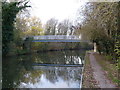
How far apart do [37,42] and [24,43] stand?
371 cm

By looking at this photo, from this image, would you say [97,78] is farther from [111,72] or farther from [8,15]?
[8,15]

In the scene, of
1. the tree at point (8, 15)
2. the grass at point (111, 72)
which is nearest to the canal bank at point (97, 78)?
the grass at point (111, 72)

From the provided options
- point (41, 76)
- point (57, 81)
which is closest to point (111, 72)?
point (57, 81)

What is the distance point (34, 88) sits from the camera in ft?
16.6

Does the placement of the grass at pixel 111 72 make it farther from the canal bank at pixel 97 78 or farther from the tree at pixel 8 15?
the tree at pixel 8 15

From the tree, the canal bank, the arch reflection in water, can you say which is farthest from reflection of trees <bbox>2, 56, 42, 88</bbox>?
the tree

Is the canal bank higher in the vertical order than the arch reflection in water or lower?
higher

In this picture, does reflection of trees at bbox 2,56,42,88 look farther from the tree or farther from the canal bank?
the tree

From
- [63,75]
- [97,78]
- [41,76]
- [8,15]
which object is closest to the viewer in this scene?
[97,78]

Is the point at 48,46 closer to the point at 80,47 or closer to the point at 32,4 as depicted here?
the point at 80,47

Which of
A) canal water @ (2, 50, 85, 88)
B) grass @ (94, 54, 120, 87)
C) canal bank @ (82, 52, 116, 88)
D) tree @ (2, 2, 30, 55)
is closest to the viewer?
canal bank @ (82, 52, 116, 88)

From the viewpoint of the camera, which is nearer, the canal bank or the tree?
the canal bank

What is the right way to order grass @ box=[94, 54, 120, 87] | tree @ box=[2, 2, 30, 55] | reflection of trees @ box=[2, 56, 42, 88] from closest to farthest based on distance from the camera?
grass @ box=[94, 54, 120, 87]
reflection of trees @ box=[2, 56, 42, 88]
tree @ box=[2, 2, 30, 55]

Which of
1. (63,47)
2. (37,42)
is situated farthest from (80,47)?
(37,42)
